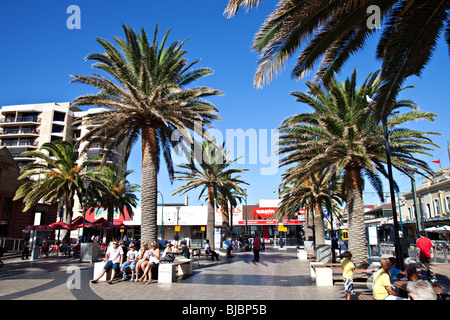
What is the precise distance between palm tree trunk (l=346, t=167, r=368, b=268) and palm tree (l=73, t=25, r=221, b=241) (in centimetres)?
711

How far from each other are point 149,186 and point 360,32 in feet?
34.1

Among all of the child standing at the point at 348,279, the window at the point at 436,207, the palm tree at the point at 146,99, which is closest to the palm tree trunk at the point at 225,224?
the palm tree at the point at 146,99

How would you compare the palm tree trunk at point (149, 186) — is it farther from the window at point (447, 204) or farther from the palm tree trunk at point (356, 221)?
the window at point (447, 204)

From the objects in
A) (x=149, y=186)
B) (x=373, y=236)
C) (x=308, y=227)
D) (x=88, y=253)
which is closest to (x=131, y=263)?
(x=149, y=186)

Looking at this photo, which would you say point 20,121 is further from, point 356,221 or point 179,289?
point 356,221

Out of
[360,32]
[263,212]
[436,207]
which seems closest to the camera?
[360,32]

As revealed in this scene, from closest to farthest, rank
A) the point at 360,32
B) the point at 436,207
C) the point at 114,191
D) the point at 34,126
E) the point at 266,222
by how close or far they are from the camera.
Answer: the point at 360,32, the point at 114,191, the point at 436,207, the point at 266,222, the point at 34,126

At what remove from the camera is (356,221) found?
14438 millimetres

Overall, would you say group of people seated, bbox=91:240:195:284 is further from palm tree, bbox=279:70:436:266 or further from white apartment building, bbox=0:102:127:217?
white apartment building, bbox=0:102:127:217

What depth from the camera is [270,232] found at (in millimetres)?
57781

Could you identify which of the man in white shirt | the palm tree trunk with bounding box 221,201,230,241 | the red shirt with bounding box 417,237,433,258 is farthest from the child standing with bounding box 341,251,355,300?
the palm tree trunk with bounding box 221,201,230,241

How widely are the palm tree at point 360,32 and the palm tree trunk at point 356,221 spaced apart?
25.7ft
